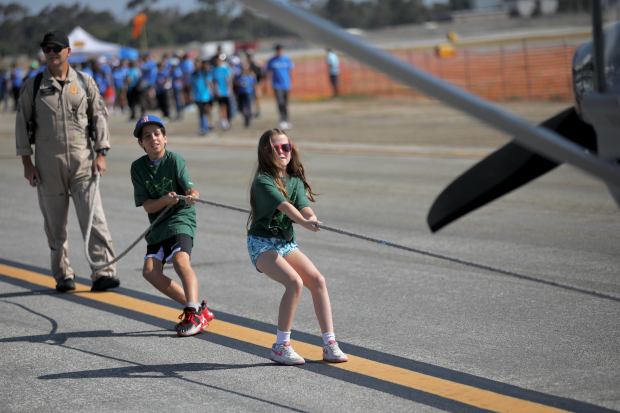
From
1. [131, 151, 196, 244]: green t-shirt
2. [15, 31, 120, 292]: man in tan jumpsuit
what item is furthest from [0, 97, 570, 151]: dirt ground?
[131, 151, 196, 244]: green t-shirt

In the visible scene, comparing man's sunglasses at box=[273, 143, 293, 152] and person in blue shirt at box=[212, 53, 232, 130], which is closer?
man's sunglasses at box=[273, 143, 293, 152]

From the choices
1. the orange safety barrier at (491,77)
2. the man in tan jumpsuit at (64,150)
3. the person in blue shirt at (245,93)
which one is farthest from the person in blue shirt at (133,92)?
the man in tan jumpsuit at (64,150)

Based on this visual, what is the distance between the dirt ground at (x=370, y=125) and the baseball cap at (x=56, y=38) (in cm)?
1125

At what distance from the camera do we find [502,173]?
5.21 meters

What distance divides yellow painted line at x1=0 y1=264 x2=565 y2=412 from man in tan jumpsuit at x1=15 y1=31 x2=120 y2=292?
1.47 feet

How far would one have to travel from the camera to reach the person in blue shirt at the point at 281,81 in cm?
2591

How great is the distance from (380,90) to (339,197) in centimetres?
2514

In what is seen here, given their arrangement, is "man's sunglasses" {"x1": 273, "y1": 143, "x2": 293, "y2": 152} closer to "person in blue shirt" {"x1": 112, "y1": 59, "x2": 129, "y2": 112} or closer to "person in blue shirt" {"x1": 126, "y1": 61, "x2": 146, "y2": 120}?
"person in blue shirt" {"x1": 126, "y1": 61, "x2": 146, "y2": 120}

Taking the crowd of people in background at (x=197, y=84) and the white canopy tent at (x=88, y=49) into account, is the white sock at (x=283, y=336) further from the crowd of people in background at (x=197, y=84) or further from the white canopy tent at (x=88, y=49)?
the white canopy tent at (x=88, y=49)

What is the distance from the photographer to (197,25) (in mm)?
107250

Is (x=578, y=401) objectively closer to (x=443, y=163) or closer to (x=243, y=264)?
(x=243, y=264)

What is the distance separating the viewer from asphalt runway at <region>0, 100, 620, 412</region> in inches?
217

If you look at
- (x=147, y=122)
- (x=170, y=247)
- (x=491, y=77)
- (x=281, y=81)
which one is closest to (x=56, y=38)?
(x=147, y=122)

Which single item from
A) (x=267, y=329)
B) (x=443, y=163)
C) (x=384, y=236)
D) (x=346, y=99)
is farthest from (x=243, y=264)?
(x=346, y=99)
